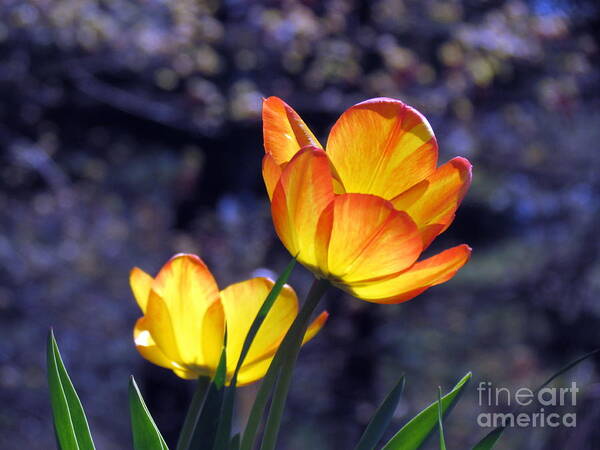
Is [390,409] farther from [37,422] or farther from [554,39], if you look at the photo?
[37,422]

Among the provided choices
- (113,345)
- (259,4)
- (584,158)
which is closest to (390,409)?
(259,4)

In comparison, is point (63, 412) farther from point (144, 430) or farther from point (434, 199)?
point (434, 199)

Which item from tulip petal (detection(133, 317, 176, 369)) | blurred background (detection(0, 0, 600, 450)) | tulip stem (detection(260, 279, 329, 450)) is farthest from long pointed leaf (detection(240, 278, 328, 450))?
blurred background (detection(0, 0, 600, 450))

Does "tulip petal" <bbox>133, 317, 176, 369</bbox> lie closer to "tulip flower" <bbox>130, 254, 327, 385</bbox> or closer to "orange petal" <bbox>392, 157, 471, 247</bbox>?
"tulip flower" <bbox>130, 254, 327, 385</bbox>

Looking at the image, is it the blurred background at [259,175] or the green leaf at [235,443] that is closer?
the green leaf at [235,443]

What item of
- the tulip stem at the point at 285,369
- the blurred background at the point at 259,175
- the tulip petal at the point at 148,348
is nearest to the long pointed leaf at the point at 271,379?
the tulip stem at the point at 285,369

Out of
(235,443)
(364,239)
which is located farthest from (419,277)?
(235,443)

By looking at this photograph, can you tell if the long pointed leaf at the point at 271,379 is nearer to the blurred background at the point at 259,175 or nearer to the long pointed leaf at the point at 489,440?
the long pointed leaf at the point at 489,440
